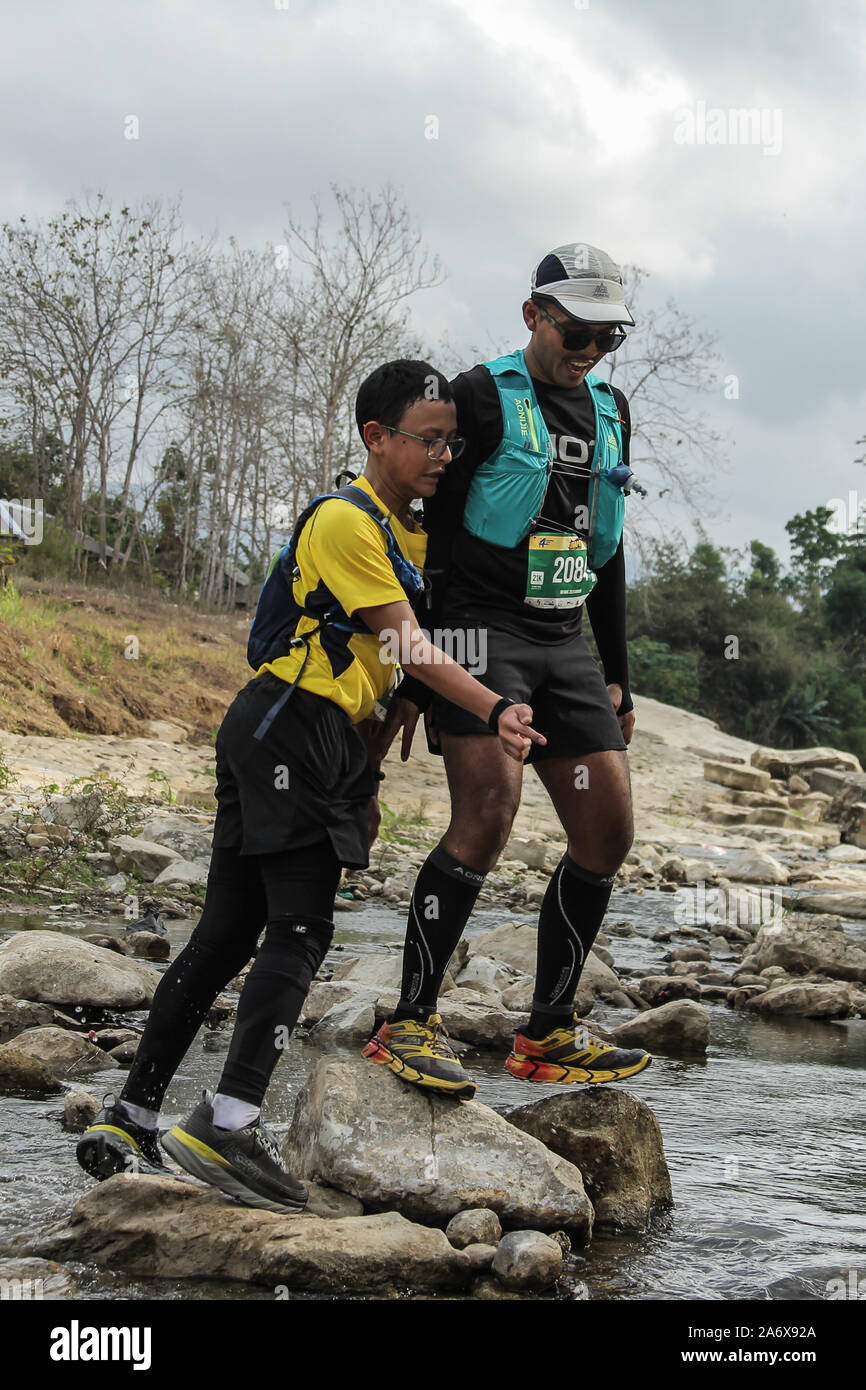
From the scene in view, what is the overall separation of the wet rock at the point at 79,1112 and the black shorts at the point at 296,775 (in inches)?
41.6

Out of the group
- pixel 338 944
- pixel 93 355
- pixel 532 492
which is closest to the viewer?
pixel 532 492

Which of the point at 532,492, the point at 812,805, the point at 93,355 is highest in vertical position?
the point at 93,355

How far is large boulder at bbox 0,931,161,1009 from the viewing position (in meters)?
4.73

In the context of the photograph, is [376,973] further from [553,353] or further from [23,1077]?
[553,353]

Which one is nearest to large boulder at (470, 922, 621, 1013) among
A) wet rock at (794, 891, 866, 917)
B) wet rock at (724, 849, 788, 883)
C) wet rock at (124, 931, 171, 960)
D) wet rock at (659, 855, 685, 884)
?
wet rock at (124, 931, 171, 960)

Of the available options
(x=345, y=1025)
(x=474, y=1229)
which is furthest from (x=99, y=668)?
(x=474, y=1229)

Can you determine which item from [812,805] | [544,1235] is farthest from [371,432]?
[812,805]

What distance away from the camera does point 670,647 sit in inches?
1581

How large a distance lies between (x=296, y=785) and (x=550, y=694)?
852 millimetres

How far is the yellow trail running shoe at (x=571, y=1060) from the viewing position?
11.5 feet

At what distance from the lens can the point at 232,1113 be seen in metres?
2.78

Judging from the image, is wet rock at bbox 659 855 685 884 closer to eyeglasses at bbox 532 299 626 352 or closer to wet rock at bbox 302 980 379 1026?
wet rock at bbox 302 980 379 1026
